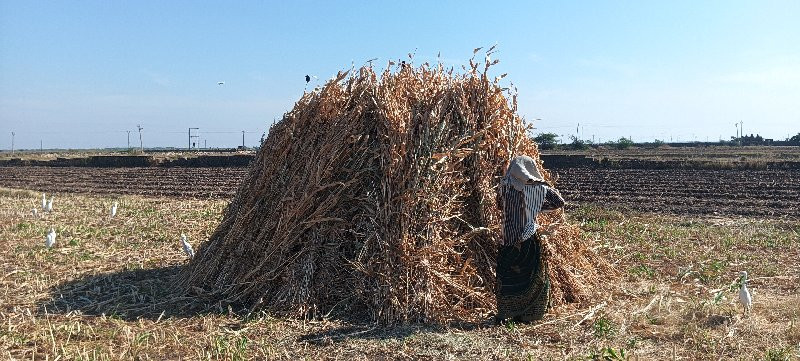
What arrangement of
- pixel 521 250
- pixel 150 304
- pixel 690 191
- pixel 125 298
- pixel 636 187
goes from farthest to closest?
1. pixel 636 187
2. pixel 690 191
3. pixel 125 298
4. pixel 150 304
5. pixel 521 250

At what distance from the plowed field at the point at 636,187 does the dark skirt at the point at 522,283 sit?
40.1 feet

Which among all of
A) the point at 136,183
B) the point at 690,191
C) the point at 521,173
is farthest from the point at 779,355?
the point at 136,183

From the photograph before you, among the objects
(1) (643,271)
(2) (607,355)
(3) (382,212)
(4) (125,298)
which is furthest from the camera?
(1) (643,271)

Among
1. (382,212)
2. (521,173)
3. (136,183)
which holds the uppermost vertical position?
(521,173)

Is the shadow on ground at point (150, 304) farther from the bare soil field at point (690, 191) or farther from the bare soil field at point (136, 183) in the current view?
the bare soil field at point (136, 183)

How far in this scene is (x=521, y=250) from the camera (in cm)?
565

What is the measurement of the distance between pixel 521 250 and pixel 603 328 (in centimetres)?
91

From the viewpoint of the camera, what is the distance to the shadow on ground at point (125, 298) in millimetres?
6070

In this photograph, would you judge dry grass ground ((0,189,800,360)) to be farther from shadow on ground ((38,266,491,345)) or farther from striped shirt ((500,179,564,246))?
striped shirt ((500,179,564,246))

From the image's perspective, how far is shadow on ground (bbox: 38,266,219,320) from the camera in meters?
6.07

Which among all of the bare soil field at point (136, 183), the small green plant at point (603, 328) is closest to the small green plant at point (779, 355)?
→ the small green plant at point (603, 328)

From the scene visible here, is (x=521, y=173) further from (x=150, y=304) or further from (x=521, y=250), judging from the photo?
(x=150, y=304)

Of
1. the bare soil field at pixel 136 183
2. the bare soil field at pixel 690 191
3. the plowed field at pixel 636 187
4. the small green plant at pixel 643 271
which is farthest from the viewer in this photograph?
the bare soil field at pixel 136 183

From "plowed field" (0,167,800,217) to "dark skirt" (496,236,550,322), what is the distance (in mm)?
12223
